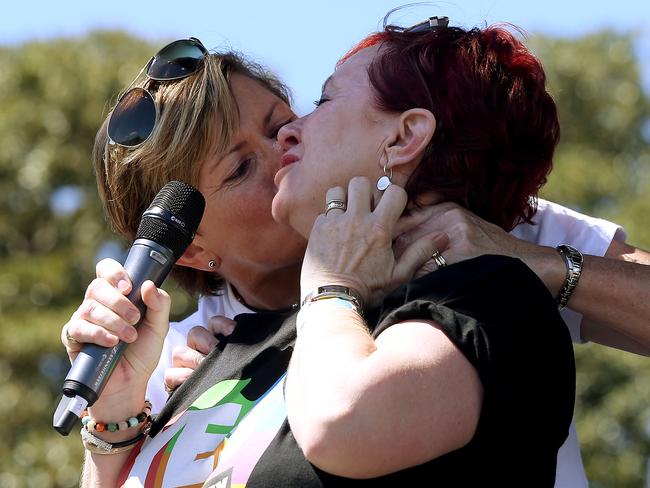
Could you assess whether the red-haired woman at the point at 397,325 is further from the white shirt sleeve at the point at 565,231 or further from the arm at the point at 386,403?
the white shirt sleeve at the point at 565,231

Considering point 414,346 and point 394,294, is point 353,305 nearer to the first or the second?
point 394,294

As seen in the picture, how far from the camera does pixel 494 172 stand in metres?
2.88

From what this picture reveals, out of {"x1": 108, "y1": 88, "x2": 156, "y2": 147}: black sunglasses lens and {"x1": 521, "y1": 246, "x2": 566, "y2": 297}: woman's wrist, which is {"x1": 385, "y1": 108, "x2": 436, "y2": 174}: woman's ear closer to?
{"x1": 521, "y1": 246, "x2": 566, "y2": 297}: woman's wrist

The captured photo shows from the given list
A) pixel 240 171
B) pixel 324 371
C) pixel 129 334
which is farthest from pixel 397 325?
pixel 240 171

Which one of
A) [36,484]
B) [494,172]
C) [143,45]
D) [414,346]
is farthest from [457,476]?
[143,45]

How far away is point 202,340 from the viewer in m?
3.33

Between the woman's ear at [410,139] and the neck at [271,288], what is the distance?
0.79m

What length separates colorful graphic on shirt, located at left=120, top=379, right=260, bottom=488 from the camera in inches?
109

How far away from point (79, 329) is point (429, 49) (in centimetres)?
110

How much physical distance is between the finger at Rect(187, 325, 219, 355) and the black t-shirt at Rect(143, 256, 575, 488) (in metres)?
0.72

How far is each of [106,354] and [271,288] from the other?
0.96 metres

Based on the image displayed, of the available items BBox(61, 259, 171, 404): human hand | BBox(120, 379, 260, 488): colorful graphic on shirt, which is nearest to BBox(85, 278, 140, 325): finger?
BBox(61, 259, 171, 404): human hand

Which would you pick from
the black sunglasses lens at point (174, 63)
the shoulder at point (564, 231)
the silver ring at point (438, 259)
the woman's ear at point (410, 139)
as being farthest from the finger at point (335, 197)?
the black sunglasses lens at point (174, 63)

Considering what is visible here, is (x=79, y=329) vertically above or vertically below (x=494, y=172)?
below
